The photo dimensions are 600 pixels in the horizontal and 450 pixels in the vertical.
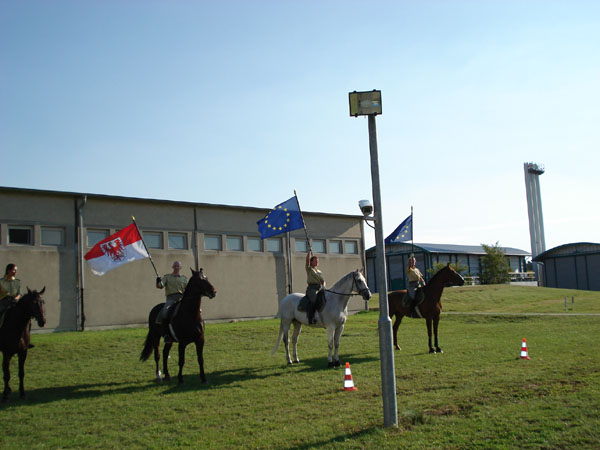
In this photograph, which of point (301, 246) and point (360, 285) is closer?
point (360, 285)

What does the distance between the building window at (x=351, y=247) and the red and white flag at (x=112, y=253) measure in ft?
79.1

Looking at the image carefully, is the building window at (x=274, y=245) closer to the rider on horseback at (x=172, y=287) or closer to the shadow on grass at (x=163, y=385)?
the shadow on grass at (x=163, y=385)

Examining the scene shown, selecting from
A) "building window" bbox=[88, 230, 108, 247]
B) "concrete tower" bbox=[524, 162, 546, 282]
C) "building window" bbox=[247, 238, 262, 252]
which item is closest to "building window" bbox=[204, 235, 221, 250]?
"building window" bbox=[247, 238, 262, 252]

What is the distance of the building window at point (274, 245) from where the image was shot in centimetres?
3550

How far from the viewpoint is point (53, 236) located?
89.7 ft

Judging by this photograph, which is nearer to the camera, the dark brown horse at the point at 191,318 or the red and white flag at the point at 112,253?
the dark brown horse at the point at 191,318

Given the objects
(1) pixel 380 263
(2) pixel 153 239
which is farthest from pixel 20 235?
(1) pixel 380 263

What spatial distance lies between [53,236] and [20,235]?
1.52m

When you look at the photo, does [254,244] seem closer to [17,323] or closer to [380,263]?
[17,323]

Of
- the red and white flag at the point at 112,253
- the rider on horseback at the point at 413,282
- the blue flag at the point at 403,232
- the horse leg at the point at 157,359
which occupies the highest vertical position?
the blue flag at the point at 403,232

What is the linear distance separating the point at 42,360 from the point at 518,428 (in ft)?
51.9

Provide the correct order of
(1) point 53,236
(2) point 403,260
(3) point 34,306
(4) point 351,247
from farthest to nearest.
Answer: (2) point 403,260
(4) point 351,247
(1) point 53,236
(3) point 34,306

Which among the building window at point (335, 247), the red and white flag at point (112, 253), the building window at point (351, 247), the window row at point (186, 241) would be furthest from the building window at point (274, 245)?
the red and white flag at point (112, 253)

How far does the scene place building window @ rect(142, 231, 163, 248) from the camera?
30344 millimetres
